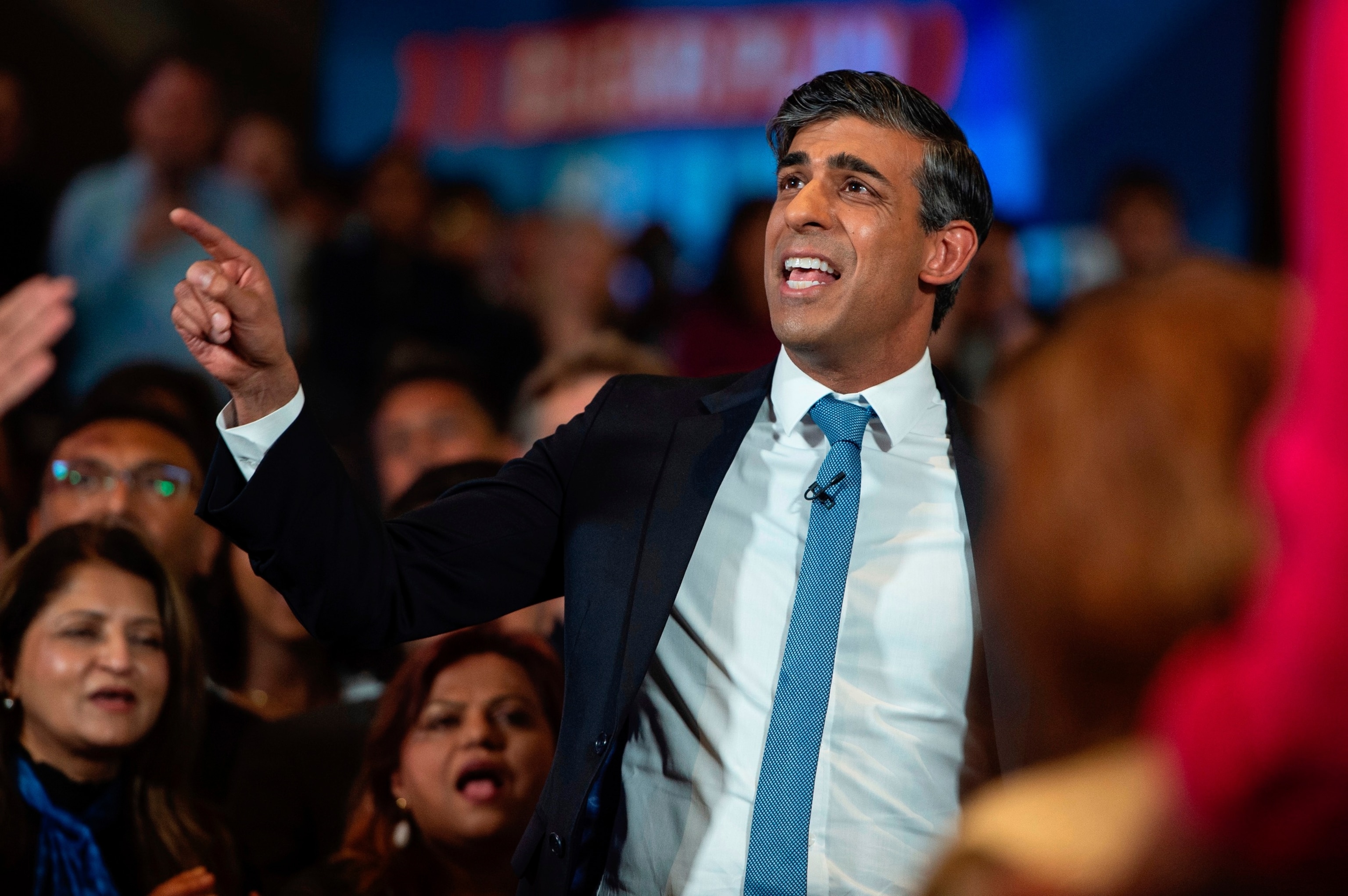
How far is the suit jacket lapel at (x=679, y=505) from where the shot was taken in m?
1.82

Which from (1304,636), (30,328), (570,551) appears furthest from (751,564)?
(30,328)

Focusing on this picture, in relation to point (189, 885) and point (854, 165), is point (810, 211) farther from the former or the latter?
point (189, 885)

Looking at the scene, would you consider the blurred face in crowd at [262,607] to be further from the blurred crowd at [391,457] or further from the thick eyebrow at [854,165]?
the thick eyebrow at [854,165]

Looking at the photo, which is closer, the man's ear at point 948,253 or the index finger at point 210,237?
the index finger at point 210,237

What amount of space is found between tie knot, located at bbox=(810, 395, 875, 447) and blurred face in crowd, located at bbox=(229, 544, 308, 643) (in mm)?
1476

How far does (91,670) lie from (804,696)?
1.37m

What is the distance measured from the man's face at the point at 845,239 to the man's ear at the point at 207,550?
5.40 ft

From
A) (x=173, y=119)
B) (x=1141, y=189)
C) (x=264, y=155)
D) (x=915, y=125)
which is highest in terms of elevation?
(x=1141, y=189)

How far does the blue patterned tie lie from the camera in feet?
5.71

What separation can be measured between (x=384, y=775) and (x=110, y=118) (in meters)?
4.80

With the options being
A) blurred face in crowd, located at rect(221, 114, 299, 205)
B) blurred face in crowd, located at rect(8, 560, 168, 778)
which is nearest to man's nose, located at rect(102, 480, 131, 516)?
→ blurred face in crowd, located at rect(8, 560, 168, 778)

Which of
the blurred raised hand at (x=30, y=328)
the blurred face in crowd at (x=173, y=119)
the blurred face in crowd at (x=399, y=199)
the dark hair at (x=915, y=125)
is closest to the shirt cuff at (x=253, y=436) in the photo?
the dark hair at (x=915, y=125)

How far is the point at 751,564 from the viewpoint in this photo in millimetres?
1923

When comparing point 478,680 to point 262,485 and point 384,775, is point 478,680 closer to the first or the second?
point 384,775
